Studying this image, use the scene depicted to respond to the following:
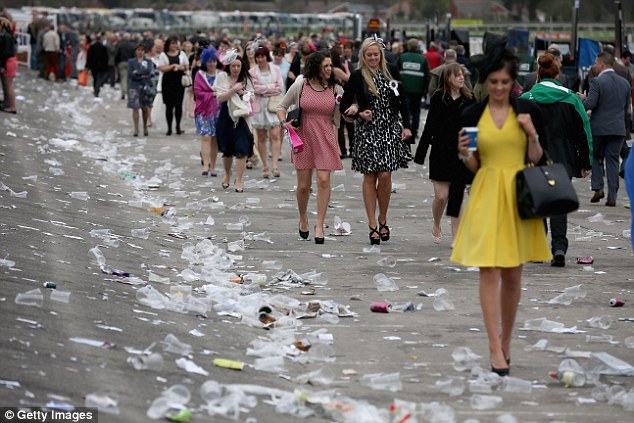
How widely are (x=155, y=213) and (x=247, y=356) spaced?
7033mm

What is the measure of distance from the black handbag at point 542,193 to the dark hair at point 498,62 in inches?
23.3

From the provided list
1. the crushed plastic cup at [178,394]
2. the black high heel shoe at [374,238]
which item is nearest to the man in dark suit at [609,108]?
the black high heel shoe at [374,238]

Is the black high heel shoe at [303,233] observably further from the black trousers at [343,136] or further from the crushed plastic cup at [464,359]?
the black trousers at [343,136]

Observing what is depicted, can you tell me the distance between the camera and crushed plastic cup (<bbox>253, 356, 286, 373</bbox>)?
796 centimetres

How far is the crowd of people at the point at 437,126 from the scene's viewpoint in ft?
26.0

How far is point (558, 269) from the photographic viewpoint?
11766 mm

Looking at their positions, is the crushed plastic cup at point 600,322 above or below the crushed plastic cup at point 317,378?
below

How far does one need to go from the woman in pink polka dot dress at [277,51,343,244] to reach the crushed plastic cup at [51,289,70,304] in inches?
177

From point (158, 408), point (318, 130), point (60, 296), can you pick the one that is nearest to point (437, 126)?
point (318, 130)

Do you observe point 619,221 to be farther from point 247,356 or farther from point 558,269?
point 247,356

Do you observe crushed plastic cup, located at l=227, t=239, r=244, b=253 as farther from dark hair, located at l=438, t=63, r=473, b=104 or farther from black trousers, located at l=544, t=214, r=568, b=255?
black trousers, located at l=544, t=214, r=568, b=255

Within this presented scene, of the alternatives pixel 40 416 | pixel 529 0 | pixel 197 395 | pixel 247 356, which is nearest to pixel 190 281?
pixel 247 356

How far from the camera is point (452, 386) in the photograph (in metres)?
7.66

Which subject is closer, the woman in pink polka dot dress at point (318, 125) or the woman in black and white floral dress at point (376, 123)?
the woman in black and white floral dress at point (376, 123)
